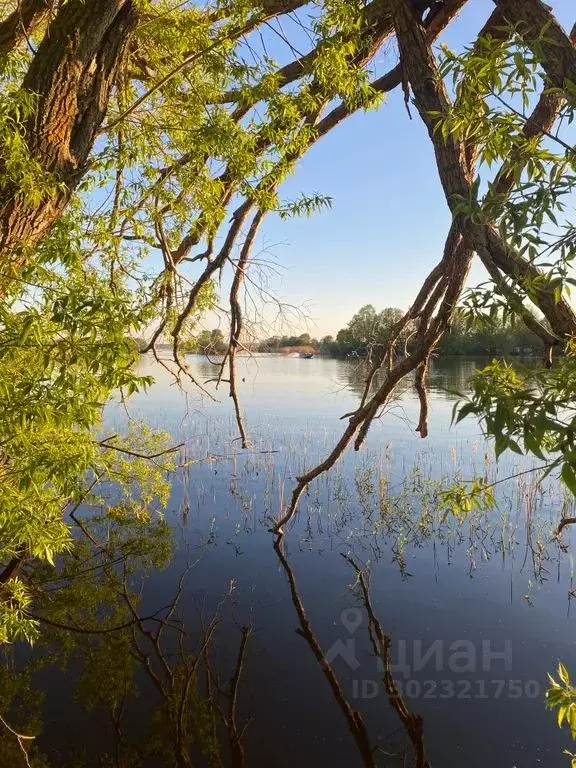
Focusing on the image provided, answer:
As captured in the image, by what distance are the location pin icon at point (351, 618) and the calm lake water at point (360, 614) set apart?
0.06 feet

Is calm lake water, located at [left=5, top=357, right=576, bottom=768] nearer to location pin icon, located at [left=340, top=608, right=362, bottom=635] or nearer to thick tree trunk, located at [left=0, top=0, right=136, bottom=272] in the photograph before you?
location pin icon, located at [left=340, top=608, right=362, bottom=635]

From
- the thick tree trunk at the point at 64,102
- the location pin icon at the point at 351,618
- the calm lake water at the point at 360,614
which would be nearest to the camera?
the thick tree trunk at the point at 64,102

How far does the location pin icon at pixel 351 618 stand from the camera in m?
4.39

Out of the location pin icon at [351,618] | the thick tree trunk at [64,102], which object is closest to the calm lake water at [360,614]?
the location pin icon at [351,618]

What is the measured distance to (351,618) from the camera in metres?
4.53

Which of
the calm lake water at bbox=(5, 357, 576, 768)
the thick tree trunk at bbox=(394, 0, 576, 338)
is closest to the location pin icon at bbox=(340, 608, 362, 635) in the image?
the calm lake water at bbox=(5, 357, 576, 768)

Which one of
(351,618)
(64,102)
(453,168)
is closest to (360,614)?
(351,618)

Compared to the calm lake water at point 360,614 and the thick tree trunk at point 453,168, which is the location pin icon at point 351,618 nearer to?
the calm lake water at point 360,614

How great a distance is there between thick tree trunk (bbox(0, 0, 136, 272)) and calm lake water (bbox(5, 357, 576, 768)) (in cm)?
203

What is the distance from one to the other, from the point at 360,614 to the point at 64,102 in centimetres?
438

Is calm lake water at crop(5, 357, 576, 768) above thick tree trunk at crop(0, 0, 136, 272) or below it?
below

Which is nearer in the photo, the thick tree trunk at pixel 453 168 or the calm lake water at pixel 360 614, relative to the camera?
the thick tree trunk at pixel 453 168

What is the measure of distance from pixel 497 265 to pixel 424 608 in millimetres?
3894

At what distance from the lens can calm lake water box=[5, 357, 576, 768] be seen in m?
3.17
